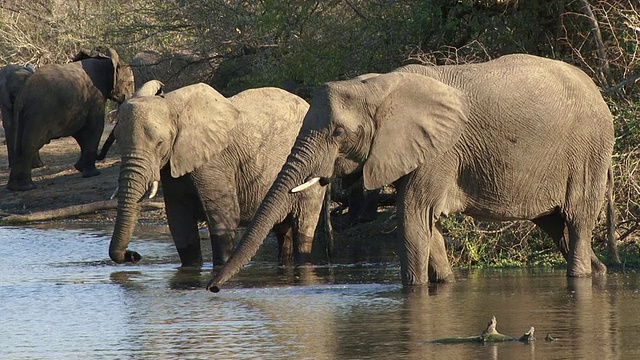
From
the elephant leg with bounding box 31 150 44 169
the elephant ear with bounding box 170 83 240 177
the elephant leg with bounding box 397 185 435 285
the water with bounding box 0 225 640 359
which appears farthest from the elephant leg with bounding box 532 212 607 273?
the elephant leg with bounding box 31 150 44 169

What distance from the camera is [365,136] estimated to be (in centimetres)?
971

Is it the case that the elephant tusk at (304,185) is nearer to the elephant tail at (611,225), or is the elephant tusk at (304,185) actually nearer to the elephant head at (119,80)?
the elephant tail at (611,225)

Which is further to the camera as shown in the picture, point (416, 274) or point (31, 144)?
point (31, 144)

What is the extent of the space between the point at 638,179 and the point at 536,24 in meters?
2.13

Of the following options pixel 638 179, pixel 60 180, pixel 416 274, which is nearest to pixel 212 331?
pixel 416 274

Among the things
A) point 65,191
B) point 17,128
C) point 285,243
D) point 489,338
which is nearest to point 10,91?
point 17,128

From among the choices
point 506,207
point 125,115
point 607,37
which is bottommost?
point 506,207

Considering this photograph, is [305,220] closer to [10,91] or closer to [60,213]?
[60,213]

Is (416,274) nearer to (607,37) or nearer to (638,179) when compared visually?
(638,179)

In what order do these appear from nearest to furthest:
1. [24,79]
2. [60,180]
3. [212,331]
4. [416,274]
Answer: [212,331] < [416,274] < [60,180] < [24,79]

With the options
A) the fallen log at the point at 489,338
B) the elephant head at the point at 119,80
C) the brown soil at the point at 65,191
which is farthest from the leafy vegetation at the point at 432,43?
the fallen log at the point at 489,338

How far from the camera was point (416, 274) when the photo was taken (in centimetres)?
995

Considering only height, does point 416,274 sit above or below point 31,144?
below

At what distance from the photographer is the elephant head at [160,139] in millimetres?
11695
